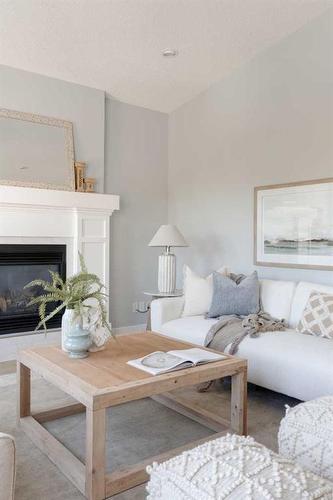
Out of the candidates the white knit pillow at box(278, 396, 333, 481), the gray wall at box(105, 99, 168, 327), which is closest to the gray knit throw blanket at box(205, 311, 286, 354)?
the white knit pillow at box(278, 396, 333, 481)

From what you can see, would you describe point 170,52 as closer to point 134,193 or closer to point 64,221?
point 134,193

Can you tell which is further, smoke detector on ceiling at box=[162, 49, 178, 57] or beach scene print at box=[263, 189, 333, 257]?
smoke detector on ceiling at box=[162, 49, 178, 57]

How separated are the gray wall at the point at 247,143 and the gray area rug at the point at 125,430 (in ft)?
4.90

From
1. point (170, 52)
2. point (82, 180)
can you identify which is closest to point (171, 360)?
point (82, 180)

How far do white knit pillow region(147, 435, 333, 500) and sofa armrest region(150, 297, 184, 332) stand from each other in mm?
2280

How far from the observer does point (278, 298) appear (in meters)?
3.56

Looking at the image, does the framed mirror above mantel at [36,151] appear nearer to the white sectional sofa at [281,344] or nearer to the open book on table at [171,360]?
the white sectional sofa at [281,344]

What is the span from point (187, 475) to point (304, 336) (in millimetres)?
1921

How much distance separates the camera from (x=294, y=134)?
3.92 meters

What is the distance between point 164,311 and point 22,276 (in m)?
1.54

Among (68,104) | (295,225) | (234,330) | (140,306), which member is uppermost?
(68,104)

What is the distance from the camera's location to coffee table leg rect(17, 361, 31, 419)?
2.47 meters

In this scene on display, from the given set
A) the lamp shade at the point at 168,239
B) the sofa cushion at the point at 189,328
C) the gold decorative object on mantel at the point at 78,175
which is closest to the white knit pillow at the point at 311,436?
the sofa cushion at the point at 189,328

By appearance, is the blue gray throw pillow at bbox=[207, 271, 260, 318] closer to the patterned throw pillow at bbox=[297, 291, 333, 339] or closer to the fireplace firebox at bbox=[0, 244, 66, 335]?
the patterned throw pillow at bbox=[297, 291, 333, 339]
